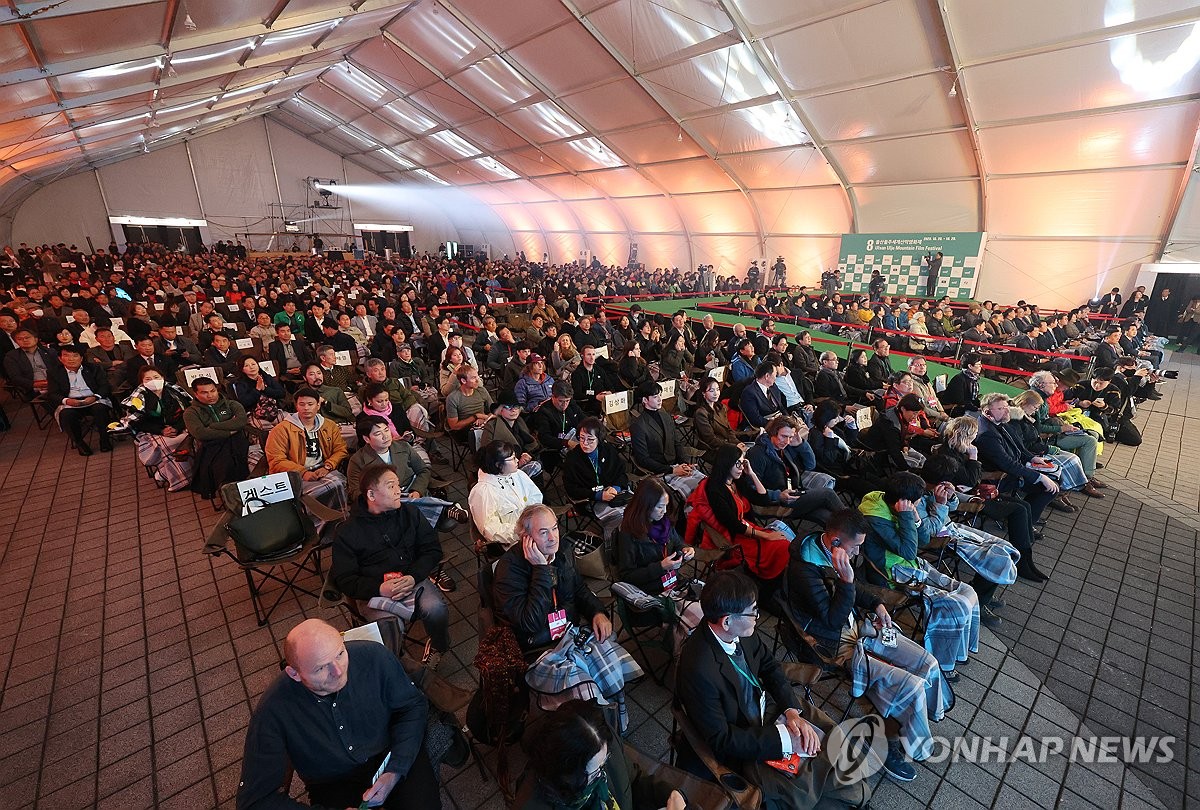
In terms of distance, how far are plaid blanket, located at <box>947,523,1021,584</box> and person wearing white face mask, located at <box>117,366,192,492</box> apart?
7.72m

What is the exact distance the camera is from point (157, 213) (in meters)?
28.0

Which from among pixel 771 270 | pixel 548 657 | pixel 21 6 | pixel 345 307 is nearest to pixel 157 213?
pixel 345 307

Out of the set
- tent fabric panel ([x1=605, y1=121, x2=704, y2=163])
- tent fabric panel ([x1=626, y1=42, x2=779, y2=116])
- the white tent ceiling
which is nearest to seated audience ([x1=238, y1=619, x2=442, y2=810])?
the white tent ceiling

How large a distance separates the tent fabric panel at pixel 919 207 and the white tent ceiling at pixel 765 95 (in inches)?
2.6

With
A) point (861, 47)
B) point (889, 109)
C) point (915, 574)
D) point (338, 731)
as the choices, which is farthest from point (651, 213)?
point (338, 731)

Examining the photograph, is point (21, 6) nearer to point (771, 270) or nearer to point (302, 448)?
point (302, 448)

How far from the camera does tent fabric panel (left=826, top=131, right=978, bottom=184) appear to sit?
47.5 ft

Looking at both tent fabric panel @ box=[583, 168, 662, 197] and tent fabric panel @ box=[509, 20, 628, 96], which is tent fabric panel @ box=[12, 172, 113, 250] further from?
tent fabric panel @ box=[583, 168, 662, 197]

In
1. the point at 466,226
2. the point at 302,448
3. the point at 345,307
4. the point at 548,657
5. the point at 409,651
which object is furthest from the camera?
the point at 466,226

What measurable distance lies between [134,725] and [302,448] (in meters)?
2.16

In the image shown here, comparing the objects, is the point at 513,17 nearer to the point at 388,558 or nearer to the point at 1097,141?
the point at 1097,141

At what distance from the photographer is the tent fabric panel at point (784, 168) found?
1702cm

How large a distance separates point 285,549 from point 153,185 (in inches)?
1399

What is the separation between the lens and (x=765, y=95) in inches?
572
